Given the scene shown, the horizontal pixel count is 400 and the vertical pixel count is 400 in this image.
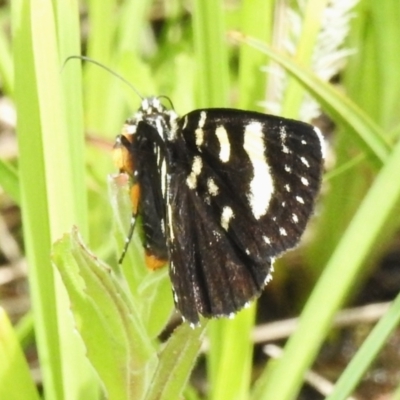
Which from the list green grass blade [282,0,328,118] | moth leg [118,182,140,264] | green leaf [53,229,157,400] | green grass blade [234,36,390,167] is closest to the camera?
green leaf [53,229,157,400]

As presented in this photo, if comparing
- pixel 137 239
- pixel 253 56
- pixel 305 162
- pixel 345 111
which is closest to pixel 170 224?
pixel 137 239

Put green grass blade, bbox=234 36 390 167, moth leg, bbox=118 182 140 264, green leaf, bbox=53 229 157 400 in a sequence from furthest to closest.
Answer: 1. green grass blade, bbox=234 36 390 167
2. moth leg, bbox=118 182 140 264
3. green leaf, bbox=53 229 157 400

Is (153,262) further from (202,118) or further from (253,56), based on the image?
(253,56)

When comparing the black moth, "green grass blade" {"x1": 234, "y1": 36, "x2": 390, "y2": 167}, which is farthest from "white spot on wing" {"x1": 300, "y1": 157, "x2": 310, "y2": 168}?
"green grass blade" {"x1": 234, "y1": 36, "x2": 390, "y2": 167}

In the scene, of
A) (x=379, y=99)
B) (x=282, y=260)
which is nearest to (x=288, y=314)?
(x=282, y=260)

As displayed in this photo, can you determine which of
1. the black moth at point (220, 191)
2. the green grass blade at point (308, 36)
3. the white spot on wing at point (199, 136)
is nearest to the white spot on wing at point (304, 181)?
the black moth at point (220, 191)

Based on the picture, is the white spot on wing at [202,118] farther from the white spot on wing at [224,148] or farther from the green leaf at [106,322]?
the green leaf at [106,322]

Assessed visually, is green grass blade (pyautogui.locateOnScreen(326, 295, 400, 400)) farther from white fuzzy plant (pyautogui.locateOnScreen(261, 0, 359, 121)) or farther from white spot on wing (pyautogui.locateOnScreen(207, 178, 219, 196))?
white fuzzy plant (pyautogui.locateOnScreen(261, 0, 359, 121))

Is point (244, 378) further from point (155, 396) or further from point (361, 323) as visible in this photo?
point (361, 323)
